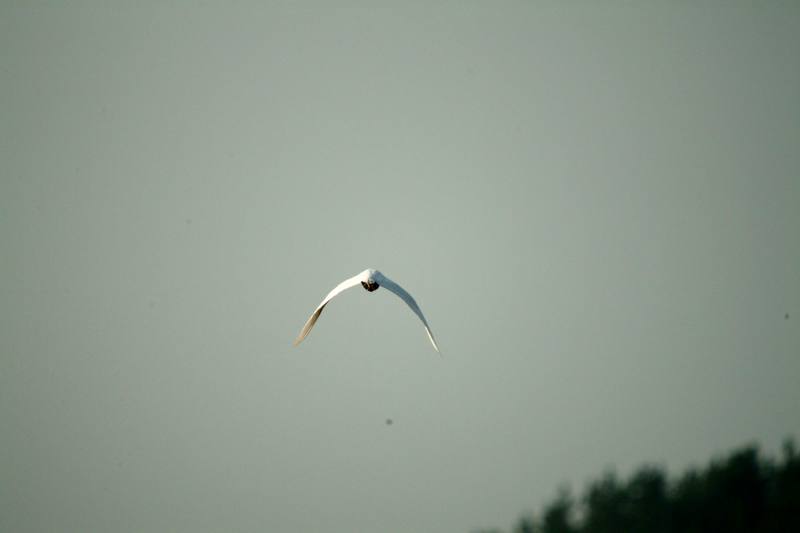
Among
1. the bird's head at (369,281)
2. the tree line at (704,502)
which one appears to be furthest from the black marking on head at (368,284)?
the tree line at (704,502)

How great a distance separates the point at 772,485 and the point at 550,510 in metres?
28.7

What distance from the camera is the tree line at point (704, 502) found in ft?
205

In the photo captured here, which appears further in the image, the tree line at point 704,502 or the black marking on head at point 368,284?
the tree line at point 704,502

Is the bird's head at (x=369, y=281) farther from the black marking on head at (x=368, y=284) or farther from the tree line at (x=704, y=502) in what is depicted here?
the tree line at (x=704, y=502)

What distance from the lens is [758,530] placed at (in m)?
61.3

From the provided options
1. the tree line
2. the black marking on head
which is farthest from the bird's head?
the tree line

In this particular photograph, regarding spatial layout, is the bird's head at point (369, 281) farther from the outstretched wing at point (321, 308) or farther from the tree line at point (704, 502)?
the tree line at point (704, 502)

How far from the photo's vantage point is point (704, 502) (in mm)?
69312

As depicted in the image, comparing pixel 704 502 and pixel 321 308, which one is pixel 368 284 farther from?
pixel 704 502

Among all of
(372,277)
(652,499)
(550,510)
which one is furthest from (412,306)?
(550,510)

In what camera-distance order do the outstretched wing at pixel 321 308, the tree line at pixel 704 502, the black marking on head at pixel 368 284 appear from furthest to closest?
1. the tree line at pixel 704 502
2. the black marking on head at pixel 368 284
3. the outstretched wing at pixel 321 308

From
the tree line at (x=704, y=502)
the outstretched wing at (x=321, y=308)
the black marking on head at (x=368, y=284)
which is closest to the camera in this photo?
the outstretched wing at (x=321, y=308)

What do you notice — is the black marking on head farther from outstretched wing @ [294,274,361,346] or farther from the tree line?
the tree line

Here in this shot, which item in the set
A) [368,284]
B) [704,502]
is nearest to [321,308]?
[368,284]
